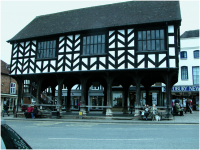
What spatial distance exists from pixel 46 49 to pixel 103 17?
6360 millimetres

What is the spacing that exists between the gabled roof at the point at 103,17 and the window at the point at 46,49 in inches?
35.9

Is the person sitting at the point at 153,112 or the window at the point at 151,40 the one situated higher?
the window at the point at 151,40

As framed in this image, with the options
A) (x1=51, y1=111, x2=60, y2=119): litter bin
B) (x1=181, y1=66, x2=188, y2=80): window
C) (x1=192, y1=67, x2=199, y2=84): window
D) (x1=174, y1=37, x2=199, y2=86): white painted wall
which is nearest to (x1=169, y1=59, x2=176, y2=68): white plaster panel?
(x1=51, y1=111, x2=60, y2=119): litter bin

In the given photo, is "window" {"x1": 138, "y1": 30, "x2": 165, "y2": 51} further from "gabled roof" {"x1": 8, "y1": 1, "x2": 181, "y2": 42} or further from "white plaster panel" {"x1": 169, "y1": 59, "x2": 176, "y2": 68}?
"white plaster panel" {"x1": 169, "y1": 59, "x2": 176, "y2": 68}

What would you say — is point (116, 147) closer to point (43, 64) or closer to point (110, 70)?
point (110, 70)

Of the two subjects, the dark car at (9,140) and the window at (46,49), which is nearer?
the dark car at (9,140)

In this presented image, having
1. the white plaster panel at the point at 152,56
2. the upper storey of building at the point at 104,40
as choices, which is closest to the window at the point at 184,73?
the upper storey of building at the point at 104,40

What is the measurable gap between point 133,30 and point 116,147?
486 inches

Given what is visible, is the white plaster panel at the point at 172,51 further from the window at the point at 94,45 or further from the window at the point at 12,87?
the window at the point at 12,87

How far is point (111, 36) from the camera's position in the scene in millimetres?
17297

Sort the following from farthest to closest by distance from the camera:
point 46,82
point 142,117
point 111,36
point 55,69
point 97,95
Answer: point 97,95, point 46,82, point 55,69, point 111,36, point 142,117

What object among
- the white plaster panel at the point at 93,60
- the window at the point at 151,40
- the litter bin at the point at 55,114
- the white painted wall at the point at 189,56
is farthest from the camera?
the white painted wall at the point at 189,56

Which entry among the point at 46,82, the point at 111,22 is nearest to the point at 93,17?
the point at 111,22

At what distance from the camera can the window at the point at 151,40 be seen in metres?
16.0
